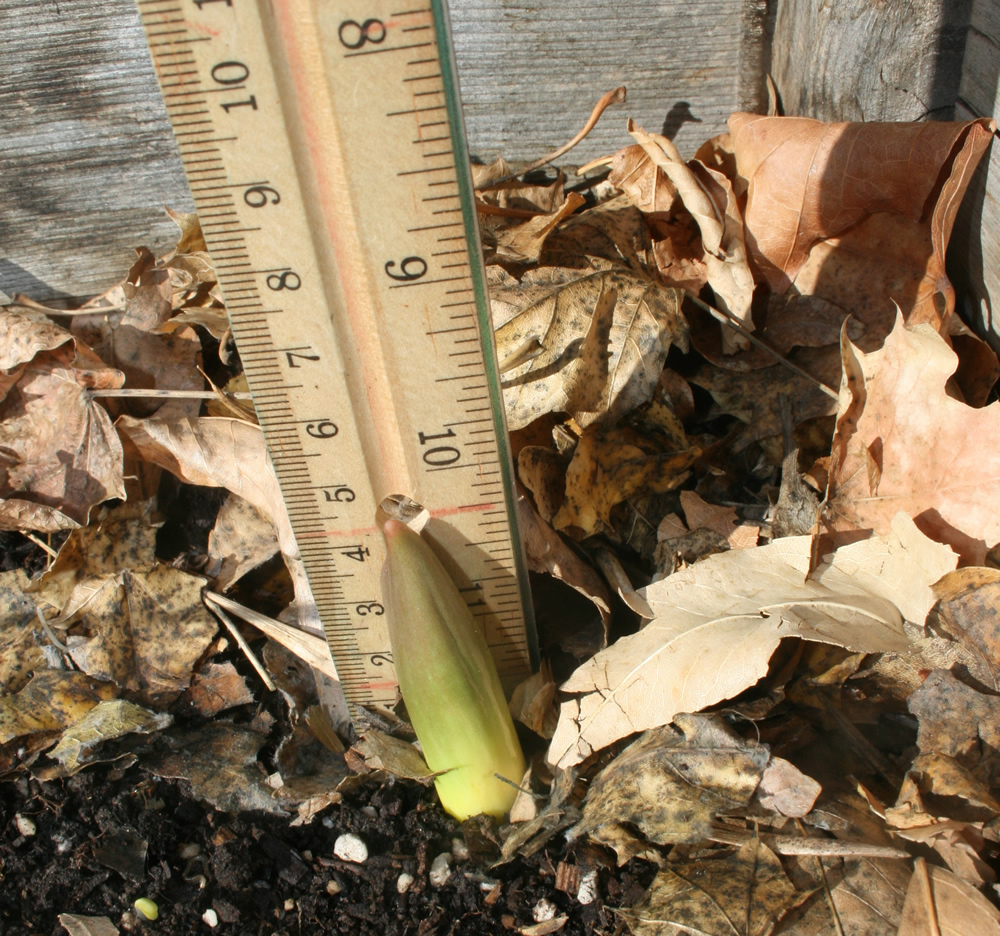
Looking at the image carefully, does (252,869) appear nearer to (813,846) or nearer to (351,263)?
(813,846)

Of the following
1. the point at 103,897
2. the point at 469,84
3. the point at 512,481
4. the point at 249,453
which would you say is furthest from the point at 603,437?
the point at 103,897

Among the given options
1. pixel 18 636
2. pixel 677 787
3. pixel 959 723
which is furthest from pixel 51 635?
pixel 959 723

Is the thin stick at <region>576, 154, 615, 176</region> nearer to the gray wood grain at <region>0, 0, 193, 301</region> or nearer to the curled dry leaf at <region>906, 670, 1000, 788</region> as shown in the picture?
the gray wood grain at <region>0, 0, 193, 301</region>

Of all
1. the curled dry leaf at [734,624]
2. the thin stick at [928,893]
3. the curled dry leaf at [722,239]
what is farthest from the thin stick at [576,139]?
the thin stick at [928,893]

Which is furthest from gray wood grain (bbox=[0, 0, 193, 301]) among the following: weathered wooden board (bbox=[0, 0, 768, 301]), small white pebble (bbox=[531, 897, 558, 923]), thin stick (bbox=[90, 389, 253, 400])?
small white pebble (bbox=[531, 897, 558, 923])

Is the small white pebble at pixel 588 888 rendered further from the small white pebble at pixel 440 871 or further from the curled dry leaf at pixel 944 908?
the curled dry leaf at pixel 944 908
